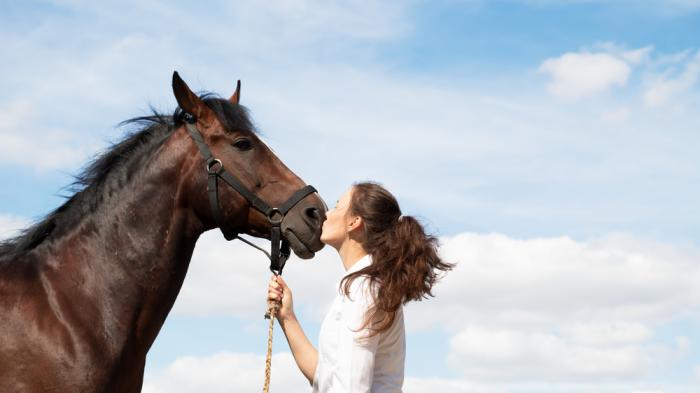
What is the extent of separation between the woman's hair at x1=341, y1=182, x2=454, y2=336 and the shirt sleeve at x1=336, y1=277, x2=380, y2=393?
0.04 metres

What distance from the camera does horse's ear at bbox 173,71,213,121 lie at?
647 cm

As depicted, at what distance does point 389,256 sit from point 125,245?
2.54m

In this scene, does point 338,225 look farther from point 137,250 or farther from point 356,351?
point 137,250

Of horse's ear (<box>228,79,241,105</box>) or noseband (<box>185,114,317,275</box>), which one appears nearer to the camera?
noseband (<box>185,114,317,275</box>)

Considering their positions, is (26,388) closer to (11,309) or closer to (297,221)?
(11,309)

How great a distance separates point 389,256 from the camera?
4.18 meters

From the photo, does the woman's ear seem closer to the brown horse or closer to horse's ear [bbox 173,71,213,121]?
the brown horse

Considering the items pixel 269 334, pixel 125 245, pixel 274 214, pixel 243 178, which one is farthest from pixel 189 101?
pixel 269 334

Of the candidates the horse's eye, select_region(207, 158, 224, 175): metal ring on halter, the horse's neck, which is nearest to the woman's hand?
the horse's neck

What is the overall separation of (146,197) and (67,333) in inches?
44.1

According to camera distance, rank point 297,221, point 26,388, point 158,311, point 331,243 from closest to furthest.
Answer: point 331,243 → point 26,388 → point 158,311 → point 297,221

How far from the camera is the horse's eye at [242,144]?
21.3ft

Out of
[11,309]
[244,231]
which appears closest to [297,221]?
[244,231]

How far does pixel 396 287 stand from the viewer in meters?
4.04
